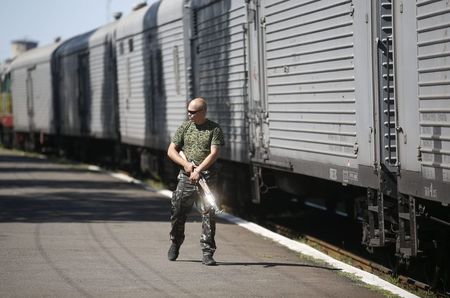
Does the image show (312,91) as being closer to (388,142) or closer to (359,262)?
(359,262)

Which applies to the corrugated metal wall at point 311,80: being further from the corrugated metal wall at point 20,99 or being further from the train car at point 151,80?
the corrugated metal wall at point 20,99

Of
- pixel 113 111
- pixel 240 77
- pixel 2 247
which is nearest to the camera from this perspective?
pixel 2 247

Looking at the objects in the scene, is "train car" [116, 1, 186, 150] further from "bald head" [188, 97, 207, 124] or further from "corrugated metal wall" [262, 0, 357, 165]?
"bald head" [188, 97, 207, 124]

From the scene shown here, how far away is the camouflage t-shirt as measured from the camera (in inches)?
439

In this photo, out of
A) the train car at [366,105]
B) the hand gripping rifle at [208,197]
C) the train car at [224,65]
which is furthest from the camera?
the train car at [224,65]

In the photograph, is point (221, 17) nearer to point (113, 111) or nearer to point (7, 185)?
point (7, 185)

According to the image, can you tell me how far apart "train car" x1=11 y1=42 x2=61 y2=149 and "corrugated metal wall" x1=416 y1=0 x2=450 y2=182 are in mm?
28658

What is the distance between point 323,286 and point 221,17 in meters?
7.54

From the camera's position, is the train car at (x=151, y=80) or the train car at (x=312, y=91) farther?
the train car at (x=151, y=80)

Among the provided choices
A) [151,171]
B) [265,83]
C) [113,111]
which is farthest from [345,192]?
[113,111]

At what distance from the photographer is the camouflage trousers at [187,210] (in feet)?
36.5

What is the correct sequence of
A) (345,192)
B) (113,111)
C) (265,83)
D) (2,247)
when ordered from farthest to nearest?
(113,111) < (265,83) < (345,192) < (2,247)

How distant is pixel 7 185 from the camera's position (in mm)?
23750

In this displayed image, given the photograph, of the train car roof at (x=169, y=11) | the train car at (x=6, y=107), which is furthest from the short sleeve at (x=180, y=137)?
the train car at (x=6, y=107)
